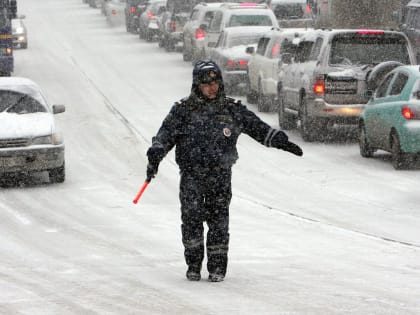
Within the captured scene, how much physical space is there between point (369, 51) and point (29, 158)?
7.05 meters

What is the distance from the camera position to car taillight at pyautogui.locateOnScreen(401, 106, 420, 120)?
1870cm

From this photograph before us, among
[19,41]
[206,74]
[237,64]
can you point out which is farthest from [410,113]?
[19,41]

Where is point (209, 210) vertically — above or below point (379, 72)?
above

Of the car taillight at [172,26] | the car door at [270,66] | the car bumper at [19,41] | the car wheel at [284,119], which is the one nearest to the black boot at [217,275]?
the car wheel at [284,119]

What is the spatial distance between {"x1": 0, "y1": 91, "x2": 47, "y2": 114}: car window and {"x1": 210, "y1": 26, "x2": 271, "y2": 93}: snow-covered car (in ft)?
38.8

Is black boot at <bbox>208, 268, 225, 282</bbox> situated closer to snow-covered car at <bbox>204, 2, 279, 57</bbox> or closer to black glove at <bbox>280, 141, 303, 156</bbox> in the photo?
black glove at <bbox>280, 141, 303, 156</bbox>

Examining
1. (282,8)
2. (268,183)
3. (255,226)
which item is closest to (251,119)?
(255,226)

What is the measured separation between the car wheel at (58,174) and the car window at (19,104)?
1189 mm

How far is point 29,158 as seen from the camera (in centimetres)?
1791

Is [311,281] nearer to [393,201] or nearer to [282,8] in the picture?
[393,201]

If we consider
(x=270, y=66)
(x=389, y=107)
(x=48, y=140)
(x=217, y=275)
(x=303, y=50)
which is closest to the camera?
(x=217, y=275)

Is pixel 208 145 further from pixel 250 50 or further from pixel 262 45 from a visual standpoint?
pixel 250 50

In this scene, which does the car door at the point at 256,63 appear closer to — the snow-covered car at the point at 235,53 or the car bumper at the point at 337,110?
the snow-covered car at the point at 235,53

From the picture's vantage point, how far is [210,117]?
30.8ft
